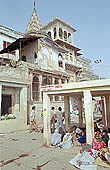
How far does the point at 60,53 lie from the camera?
20.9 meters

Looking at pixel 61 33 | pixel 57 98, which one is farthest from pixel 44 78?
pixel 61 33

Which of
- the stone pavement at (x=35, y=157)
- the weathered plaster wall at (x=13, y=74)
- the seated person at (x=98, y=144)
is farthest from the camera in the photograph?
the weathered plaster wall at (x=13, y=74)

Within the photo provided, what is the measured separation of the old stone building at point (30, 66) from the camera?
11930mm

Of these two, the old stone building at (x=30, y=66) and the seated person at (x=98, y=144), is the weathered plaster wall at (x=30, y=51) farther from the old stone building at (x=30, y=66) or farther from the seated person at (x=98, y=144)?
the seated person at (x=98, y=144)

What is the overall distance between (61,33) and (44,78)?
45.1 feet

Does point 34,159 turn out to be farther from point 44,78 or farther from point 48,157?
point 44,78

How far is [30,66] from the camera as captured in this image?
48.3ft

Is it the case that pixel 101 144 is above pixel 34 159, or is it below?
above

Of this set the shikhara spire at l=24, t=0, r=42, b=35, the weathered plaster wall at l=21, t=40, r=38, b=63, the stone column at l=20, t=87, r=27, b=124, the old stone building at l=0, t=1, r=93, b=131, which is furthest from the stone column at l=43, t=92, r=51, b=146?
the shikhara spire at l=24, t=0, r=42, b=35

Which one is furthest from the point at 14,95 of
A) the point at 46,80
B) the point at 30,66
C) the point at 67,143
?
the point at 67,143

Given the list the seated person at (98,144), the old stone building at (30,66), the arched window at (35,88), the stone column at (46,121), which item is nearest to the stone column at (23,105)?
the old stone building at (30,66)

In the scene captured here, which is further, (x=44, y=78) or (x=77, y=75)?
(x=77, y=75)

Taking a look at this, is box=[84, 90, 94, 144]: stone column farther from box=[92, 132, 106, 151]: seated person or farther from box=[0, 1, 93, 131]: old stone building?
box=[0, 1, 93, 131]: old stone building

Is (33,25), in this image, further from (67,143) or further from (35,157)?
(35,157)
